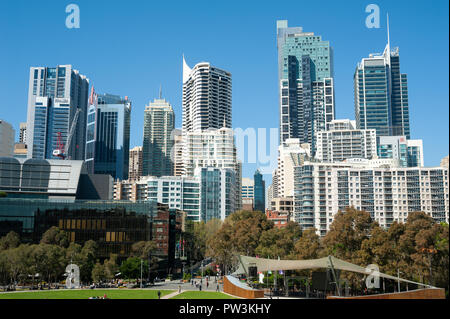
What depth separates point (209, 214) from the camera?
584 ft

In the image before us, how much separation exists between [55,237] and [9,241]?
7.89m

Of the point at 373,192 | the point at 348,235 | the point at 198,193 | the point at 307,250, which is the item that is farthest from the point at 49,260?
the point at 198,193

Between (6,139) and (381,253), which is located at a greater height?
(6,139)

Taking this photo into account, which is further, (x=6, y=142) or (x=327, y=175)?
(x=6, y=142)

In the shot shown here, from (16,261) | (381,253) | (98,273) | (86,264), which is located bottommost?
(98,273)

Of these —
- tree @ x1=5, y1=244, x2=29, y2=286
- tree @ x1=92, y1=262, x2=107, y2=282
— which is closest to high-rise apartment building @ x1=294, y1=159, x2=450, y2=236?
tree @ x1=92, y1=262, x2=107, y2=282

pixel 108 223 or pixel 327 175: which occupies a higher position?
pixel 327 175

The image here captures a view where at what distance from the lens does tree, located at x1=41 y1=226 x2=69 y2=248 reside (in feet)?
298

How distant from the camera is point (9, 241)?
87875 millimetres

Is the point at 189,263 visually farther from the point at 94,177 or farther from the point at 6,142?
the point at 6,142

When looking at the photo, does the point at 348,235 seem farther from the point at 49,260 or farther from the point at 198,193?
the point at 198,193
